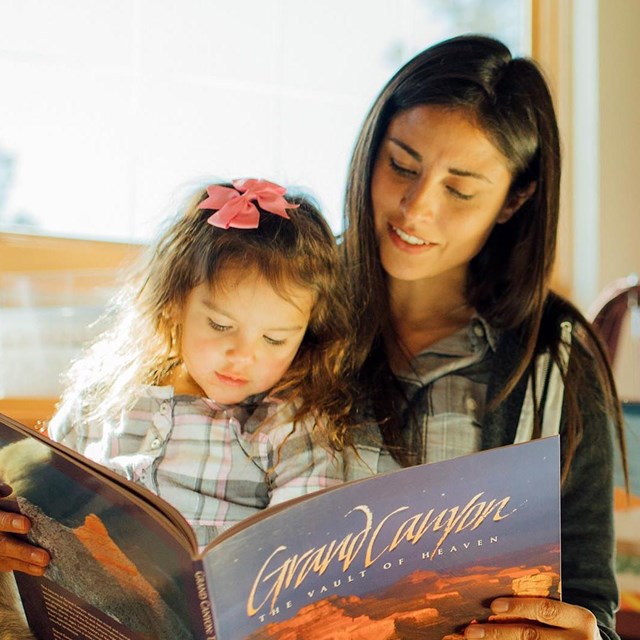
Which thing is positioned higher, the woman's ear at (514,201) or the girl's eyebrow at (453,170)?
the girl's eyebrow at (453,170)

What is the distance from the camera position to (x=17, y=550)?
88 centimetres

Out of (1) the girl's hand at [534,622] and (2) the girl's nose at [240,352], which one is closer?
(1) the girl's hand at [534,622]

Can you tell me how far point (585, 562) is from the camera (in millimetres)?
1135

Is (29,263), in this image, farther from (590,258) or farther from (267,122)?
(590,258)

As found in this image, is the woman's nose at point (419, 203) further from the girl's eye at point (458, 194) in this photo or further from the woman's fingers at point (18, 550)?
the woman's fingers at point (18, 550)

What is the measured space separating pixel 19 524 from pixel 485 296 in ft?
2.64

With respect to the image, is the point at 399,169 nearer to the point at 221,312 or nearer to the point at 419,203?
the point at 419,203

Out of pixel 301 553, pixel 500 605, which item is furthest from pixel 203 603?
pixel 500 605

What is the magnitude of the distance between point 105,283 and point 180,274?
1.12m

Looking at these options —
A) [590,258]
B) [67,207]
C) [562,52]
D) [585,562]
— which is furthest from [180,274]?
Result: [562,52]

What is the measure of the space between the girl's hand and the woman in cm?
24

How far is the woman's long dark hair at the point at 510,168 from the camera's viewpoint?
125 cm

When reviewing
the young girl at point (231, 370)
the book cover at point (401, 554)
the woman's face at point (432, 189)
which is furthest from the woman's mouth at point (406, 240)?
the book cover at point (401, 554)

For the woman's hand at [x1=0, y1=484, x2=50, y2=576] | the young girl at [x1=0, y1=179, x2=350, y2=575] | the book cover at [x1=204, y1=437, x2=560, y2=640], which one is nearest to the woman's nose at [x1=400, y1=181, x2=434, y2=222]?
the young girl at [x1=0, y1=179, x2=350, y2=575]
